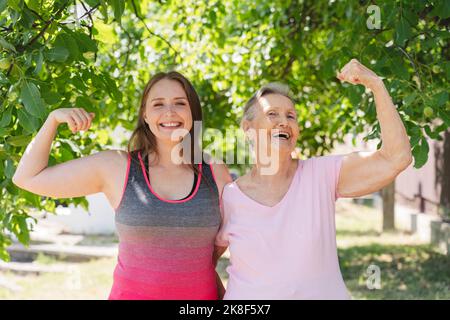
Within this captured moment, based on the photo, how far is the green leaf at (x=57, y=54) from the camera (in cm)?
245

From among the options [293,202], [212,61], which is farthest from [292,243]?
[212,61]

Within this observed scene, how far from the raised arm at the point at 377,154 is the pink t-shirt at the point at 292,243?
5 centimetres

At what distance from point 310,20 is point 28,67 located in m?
3.96

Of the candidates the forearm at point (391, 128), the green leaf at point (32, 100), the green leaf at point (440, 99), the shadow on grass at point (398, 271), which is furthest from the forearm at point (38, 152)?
the shadow on grass at point (398, 271)

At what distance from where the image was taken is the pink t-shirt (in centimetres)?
212

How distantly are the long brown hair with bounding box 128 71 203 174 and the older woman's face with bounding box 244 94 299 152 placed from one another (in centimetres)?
29

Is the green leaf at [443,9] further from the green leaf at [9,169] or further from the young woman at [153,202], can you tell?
the green leaf at [9,169]

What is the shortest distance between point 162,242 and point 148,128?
0.50 meters

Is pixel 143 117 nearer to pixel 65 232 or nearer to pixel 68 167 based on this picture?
pixel 68 167

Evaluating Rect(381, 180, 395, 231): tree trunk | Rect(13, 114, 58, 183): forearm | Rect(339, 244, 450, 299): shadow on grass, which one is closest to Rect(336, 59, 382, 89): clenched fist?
Rect(13, 114, 58, 183): forearm

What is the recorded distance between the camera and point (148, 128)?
2.57 metres

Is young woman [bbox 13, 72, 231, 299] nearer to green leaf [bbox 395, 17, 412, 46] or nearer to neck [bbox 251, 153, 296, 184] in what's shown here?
neck [bbox 251, 153, 296, 184]

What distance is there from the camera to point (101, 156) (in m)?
2.37

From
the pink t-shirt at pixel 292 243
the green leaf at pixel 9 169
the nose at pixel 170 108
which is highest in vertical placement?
the nose at pixel 170 108
